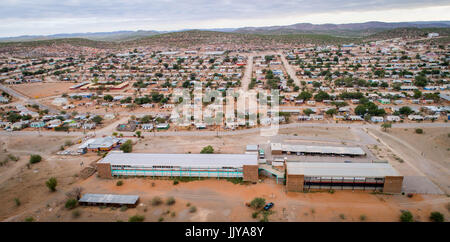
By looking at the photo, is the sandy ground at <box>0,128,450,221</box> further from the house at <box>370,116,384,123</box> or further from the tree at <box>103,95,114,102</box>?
the tree at <box>103,95,114,102</box>

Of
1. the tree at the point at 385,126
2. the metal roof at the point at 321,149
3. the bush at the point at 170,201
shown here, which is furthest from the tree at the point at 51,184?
the tree at the point at 385,126

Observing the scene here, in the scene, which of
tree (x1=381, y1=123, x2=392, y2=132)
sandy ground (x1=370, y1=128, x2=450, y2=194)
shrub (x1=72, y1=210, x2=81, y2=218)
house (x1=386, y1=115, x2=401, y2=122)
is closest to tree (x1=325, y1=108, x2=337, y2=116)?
sandy ground (x1=370, y1=128, x2=450, y2=194)

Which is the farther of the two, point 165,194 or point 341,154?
point 341,154

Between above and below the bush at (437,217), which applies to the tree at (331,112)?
above

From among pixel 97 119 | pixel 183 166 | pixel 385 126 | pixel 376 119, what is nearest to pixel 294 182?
pixel 183 166

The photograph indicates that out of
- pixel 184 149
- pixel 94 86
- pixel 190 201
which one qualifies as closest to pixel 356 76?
pixel 184 149

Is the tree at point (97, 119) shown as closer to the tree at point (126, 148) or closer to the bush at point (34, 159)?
the bush at point (34, 159)

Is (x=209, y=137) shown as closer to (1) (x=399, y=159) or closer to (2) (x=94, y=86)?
(1) (x=399, y=159)
